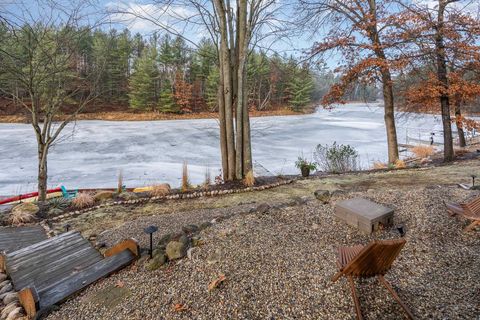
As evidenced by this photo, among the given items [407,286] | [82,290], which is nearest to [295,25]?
[407,286]

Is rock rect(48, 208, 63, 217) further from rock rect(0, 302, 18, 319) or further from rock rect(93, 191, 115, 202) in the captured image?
rock rect(0, 302, 18, 319)

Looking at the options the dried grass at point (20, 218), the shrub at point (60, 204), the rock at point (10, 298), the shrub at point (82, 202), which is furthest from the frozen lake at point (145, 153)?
the rock at point (10, 298)

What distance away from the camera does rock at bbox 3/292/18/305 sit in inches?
87.9

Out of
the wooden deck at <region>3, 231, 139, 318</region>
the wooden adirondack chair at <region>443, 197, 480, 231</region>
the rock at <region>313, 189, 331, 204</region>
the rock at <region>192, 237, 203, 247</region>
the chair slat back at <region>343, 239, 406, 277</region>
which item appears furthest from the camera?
the rock at <region>313, 189, 331, 204</region>

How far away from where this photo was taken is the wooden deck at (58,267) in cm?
213

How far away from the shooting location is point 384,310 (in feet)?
5.68

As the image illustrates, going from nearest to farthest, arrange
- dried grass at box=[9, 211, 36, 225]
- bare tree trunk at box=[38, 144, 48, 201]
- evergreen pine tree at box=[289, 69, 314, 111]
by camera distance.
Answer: dried grass at box=[9, 211, 36, 225] → bare tree trunk at box=[38, 144, 48, 201] → evergreen pine tree at box=[289, 69, 314, 111]

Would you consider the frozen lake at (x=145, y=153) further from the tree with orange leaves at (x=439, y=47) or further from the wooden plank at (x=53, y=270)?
the wooden plank at (x=53, y=270)

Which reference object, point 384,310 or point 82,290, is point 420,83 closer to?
point 384,310

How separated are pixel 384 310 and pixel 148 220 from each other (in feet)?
10.1

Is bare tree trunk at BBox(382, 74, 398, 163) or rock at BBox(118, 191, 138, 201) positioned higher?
bare tree trunk at BBox(382, 74, 398, 163)

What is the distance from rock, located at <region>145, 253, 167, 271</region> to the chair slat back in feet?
5.13

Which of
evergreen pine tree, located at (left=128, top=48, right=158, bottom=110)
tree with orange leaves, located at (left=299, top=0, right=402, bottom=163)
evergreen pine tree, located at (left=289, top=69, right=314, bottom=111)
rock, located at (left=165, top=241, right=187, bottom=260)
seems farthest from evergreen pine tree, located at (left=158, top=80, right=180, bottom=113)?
rock, located at (left=165, top=241, right=187, bottom=260)

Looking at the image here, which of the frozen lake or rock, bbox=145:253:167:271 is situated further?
the frozen lake
